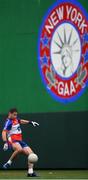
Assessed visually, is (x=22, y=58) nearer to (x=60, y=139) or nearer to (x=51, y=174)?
(x=60, y=139)

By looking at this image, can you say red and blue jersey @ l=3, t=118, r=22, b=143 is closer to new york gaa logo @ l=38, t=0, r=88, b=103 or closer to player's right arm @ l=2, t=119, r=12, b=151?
player's right arm @ l=2, t=119, r=12, b=151

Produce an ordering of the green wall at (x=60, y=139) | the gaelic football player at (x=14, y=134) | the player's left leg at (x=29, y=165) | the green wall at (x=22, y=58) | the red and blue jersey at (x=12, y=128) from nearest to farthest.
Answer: the player's left leg at (x=29, y=165)
the gaelic football player at (x=14, y=134)
the red and blue jersey at (x=12, y=128)
the green wall at (x=60, y=139)
the green wall at (x=22, y=58)

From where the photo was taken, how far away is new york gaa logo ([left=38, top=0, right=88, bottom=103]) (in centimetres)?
1977

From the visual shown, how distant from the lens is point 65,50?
1988cm

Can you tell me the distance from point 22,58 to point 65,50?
3.92ft

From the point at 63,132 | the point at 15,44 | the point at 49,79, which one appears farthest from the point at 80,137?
the point at 15,44

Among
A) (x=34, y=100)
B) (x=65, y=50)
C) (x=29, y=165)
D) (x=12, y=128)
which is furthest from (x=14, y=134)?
(x=65, y=50)

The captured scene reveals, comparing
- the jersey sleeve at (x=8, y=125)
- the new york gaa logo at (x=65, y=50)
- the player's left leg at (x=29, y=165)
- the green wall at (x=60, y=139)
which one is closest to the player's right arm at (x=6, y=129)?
the jersey sleeve at (x=8, y=125)

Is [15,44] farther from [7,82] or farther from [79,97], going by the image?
[79,97]

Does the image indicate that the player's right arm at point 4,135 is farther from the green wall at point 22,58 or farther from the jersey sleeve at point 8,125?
the green wall at point 22,58

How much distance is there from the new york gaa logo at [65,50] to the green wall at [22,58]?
20cm

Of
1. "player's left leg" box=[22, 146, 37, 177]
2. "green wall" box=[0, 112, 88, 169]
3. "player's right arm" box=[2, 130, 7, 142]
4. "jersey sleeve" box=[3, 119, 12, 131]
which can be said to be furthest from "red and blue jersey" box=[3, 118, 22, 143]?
"green wall" box=[0, 112, 88, 169]

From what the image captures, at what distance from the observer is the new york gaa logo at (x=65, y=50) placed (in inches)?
778

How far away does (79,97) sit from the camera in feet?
64.4
